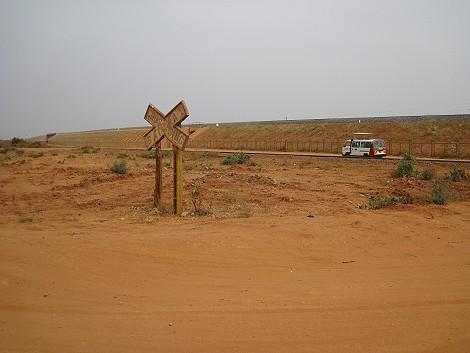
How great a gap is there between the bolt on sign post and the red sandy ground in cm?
54

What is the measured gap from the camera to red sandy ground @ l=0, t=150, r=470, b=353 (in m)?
5.06

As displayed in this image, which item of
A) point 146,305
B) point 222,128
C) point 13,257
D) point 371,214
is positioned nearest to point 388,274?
point 146,305

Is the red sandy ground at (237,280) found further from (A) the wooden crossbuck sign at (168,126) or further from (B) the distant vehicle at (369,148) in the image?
(B) the distant vehicle at (369,148)

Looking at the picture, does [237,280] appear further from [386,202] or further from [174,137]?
[386,202]

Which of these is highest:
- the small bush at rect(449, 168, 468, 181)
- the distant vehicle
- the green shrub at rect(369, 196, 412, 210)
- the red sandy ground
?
the distant vehicle

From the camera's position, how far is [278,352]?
471 centimetres

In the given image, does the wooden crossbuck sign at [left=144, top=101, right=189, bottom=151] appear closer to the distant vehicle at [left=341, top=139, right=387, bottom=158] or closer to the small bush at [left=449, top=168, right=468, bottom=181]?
the small bush at [left=449, top=168, right=468, bottom=181]

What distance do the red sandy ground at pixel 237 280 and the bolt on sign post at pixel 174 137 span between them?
538mm

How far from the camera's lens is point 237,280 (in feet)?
22.9

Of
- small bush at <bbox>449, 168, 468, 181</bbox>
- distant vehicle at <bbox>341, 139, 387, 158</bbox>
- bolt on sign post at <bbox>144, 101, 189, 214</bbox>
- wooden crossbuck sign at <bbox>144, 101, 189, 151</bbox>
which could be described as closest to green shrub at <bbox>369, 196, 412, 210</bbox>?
bolt on sign post at <bbox>144, 101, 189, 214</bbox>

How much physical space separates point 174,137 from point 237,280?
6.29 m

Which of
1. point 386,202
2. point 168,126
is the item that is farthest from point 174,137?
point 386,202

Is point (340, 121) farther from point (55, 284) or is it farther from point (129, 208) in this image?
point (55, 284)

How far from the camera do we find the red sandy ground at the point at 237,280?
5062 millimetres
